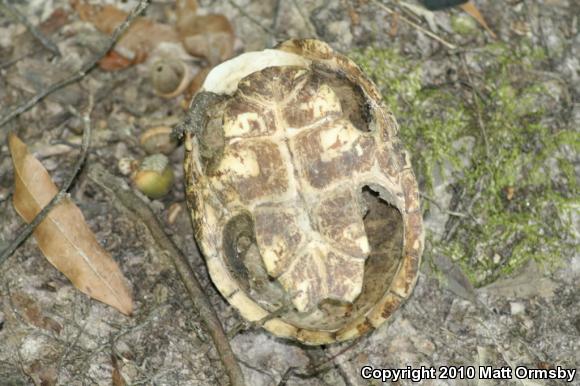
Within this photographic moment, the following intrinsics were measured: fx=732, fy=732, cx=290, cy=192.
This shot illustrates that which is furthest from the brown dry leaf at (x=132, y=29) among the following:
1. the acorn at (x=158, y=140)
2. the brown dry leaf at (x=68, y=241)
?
the brown dry leaf at (x=68, y=241)

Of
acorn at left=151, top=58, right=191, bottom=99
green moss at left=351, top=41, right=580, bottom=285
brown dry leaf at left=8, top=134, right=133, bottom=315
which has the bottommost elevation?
green moss at left=351, top=41, right=580, bottom=285

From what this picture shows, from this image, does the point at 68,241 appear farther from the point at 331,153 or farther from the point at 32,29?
the point at 331,153

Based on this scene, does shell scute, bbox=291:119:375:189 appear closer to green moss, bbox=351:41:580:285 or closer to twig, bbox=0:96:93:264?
green moss, bbox=351:41:580:285

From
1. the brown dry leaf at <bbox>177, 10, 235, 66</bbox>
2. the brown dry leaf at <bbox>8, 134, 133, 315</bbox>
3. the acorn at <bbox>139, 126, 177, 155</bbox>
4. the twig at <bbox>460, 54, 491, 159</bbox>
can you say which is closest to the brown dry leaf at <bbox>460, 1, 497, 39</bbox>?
the twig at <bbox>460, 54, 491, 159</bbox>

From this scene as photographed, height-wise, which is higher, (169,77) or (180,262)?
(169,77)

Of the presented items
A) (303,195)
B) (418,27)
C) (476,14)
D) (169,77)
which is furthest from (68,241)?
(476,14)

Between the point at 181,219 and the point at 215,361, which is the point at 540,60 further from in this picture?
the point at 215,361
